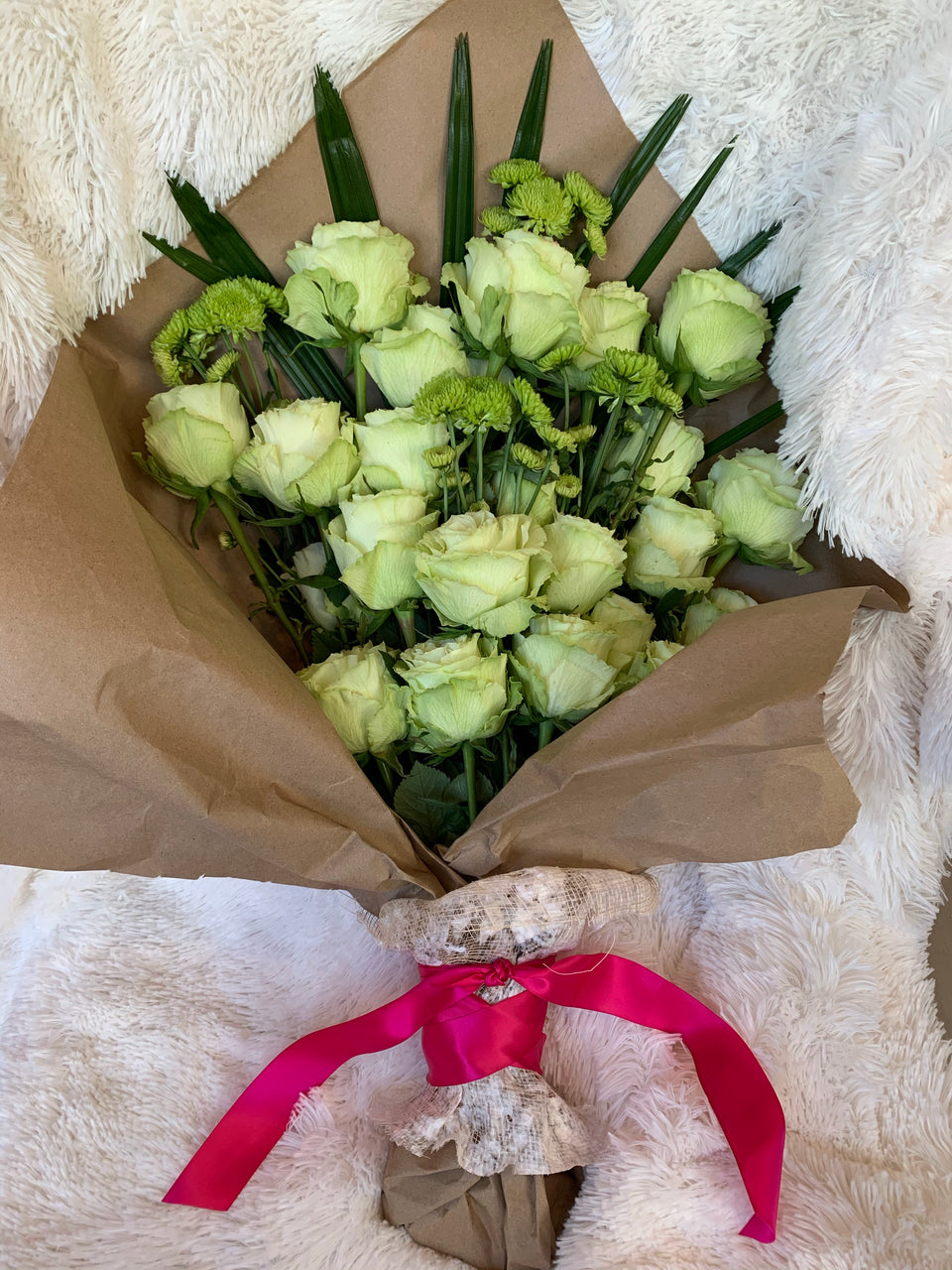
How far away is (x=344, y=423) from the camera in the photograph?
57 centimetres

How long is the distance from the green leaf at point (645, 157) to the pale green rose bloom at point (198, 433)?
0.25 metres

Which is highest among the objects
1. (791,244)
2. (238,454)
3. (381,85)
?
(381,85)

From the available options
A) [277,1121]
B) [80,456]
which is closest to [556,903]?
[277,1121]

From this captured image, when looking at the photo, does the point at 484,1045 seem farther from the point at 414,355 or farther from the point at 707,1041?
the point at 414,355

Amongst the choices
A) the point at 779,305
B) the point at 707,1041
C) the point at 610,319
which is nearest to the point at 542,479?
the point at 610,319

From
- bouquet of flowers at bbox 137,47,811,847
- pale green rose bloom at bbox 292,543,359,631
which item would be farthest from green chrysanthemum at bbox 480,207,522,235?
pale green rose bloom at bbox 292,543,359,631

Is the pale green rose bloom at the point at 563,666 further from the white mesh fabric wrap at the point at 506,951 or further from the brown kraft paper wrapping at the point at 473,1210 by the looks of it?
the brown kraft paper wrapping at the point at 473,1210

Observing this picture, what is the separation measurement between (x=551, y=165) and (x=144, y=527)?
0.36 meters

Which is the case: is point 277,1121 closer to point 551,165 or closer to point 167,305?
Answer: point 167,305

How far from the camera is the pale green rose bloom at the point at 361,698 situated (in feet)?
1.64

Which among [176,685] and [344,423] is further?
[344,423]

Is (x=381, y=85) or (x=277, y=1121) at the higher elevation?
(x=381, y=85)

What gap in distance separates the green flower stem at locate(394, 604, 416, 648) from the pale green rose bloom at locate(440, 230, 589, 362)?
16 centimetres

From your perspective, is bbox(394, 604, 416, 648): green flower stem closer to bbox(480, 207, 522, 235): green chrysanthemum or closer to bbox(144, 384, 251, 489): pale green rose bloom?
bbox(144, 384, 251, 489): pale green rose bloom
